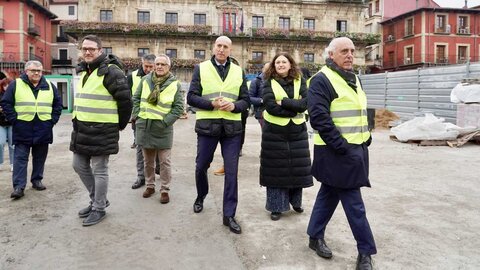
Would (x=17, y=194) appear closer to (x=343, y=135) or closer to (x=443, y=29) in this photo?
(x=343, y=135)

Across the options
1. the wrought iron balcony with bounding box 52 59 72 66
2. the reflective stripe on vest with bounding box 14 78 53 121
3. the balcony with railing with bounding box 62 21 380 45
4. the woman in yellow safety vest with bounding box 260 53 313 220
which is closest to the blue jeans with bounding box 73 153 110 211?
the reflective stripe on vest with bounding box 14 78 53 121

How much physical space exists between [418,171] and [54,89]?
648 centimetres

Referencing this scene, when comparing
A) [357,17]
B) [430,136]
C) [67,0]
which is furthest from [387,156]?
[67,0]

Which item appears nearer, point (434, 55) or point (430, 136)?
point (430, 136)

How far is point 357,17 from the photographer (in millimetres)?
40688

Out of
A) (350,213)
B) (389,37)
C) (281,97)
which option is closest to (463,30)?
(389,37)

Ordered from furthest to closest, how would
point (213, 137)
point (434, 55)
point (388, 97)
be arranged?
point (434, 55) < point (388, 97) < point (213, 137)

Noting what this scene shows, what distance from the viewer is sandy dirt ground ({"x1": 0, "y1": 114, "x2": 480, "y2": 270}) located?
11.3 feet

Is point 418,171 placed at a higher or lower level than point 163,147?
lower

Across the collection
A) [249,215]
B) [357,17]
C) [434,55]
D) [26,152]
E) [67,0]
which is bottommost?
[249,215]

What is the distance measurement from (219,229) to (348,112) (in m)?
1.89

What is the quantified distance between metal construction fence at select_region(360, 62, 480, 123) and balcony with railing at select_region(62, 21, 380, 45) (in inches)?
748

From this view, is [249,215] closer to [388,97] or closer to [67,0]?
[388,97]

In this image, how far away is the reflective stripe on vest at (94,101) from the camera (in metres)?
4.42
